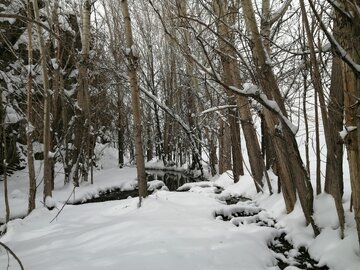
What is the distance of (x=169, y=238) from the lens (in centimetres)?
365

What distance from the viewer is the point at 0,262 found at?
3814mm

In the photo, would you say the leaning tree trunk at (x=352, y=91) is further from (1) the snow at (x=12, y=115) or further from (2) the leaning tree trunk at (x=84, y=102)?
(1) the snow at (x=12, y=115)

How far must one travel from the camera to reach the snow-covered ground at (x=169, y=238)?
3.18m

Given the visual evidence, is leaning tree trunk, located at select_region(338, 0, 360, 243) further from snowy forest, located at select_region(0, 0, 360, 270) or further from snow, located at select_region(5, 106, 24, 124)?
snow, located at select_region(5, 106, 24, 124)

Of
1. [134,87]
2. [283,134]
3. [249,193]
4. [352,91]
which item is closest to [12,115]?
[134,87]

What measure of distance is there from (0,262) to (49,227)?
1.33 metres

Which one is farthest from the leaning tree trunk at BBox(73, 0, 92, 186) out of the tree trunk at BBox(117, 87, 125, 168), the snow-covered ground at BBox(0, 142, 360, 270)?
the snow-covered ground at BBox(0, 142, 360, 270)

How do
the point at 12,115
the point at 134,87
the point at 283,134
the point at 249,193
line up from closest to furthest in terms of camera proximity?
the point at 283,134
the point at 134,87
the point at 249,193
the point at 12,115

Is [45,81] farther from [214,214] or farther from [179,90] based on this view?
[179,90]

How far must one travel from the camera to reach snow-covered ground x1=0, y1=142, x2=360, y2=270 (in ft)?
10.4

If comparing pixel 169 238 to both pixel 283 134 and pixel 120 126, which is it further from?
pixel 120 126

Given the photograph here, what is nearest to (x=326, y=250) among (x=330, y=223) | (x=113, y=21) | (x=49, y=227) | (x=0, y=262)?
(x=330, y=223)

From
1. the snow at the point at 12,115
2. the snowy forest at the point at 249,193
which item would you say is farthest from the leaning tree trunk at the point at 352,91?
the snow at the point at 12,115

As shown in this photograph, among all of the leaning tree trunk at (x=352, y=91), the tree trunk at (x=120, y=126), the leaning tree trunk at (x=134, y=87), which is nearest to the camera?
the leaning tree trunk at (x=352, y=91)
